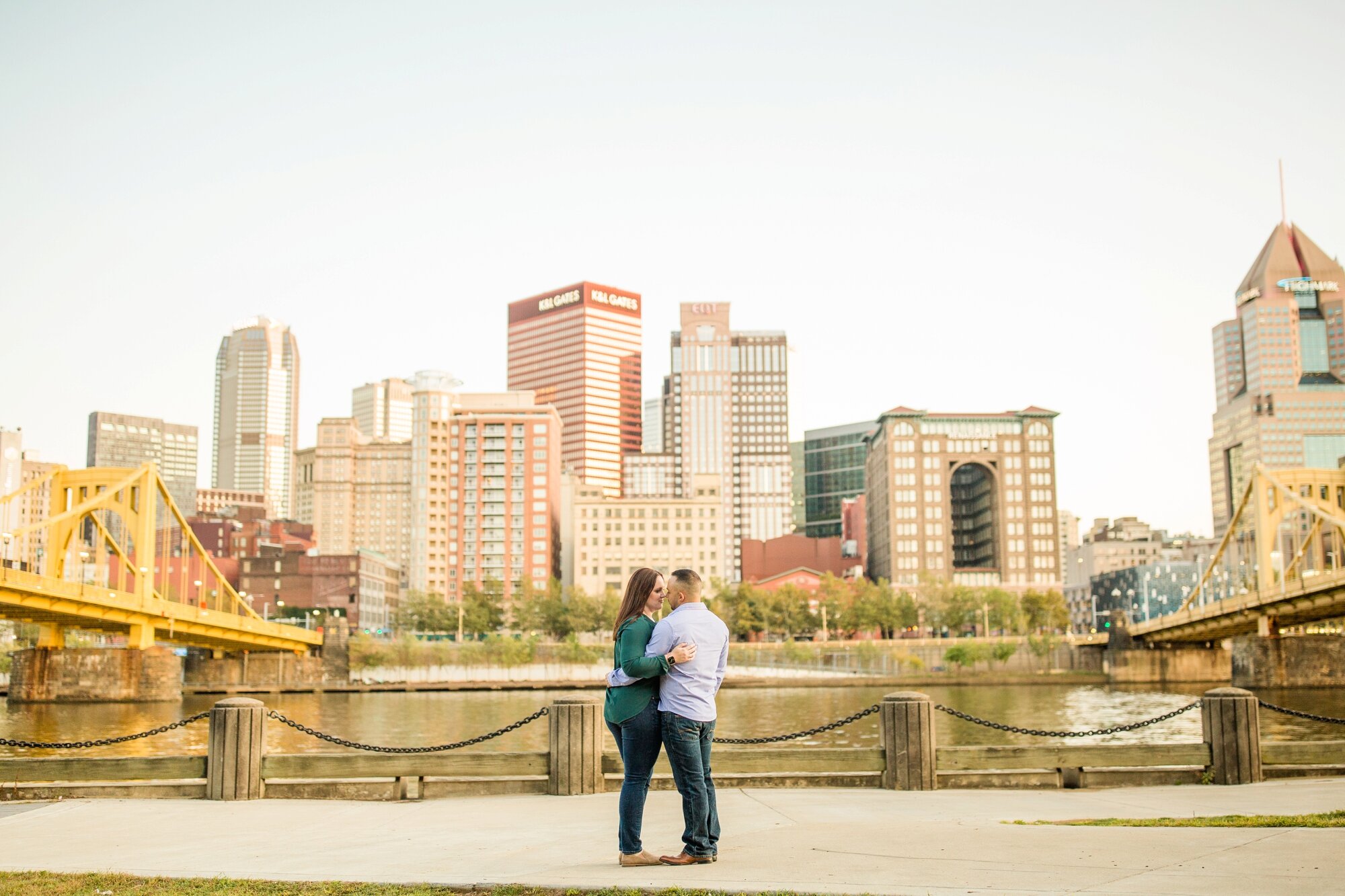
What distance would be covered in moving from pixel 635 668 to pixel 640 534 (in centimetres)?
17668

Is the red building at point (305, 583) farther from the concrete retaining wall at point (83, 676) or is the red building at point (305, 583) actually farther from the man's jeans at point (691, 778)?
the man's jeans at point (691, 778)

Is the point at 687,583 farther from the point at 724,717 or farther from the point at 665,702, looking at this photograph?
the point at 724,717

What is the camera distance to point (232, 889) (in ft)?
32.3

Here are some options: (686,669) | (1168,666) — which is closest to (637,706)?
(686,669)

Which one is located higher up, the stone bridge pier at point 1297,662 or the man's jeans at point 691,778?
the man's jeans at point 691,778

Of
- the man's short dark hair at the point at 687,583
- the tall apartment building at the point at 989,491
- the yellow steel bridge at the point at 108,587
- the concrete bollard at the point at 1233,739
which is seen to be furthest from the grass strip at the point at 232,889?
the tall apartment building at the point at 989,491

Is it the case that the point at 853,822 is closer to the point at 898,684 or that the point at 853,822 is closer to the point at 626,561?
the point at 898,684

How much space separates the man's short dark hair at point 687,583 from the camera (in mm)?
10766

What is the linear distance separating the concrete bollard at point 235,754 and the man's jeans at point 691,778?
7.46m

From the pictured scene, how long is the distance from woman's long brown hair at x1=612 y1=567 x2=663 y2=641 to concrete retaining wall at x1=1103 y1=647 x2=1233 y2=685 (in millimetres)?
99240

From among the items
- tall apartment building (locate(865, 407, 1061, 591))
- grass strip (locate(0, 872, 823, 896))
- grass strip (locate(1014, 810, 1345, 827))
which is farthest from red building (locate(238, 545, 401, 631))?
grass strip (locate(0, 872, 823, 896))

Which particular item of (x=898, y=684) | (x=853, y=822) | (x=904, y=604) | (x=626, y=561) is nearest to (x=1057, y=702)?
(x=898, y=684)

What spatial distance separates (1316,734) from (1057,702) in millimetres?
30577

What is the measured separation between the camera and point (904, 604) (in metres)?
151
